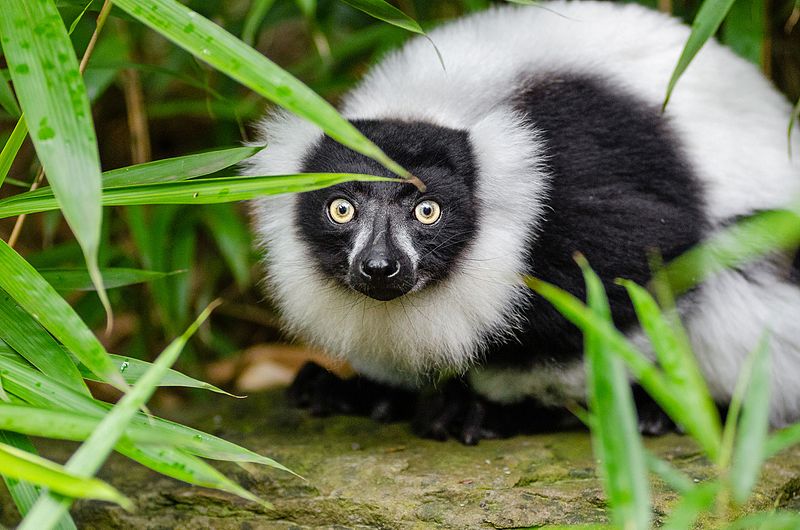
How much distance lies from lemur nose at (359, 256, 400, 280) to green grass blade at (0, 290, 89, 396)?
813mm

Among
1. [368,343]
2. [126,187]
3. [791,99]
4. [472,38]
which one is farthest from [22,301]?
[791,99]

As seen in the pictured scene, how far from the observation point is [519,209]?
2930mm

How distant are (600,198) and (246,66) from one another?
1.36 metres

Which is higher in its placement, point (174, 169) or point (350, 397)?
point (174, 169)

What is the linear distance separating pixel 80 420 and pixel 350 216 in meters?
1.23

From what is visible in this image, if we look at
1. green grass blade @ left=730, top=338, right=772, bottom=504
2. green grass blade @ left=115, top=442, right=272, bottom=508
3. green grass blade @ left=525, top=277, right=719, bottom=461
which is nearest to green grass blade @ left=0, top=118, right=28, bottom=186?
green grass blade @ left=115, top=442, right=272, bottom=508

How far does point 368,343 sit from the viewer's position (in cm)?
314

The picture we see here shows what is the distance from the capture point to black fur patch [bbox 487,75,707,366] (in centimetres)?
299

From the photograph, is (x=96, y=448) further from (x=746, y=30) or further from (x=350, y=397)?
(x=746, y=30)

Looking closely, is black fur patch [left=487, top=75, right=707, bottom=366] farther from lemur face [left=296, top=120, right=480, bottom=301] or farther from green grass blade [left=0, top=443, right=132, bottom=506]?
green grass blade [left=0, top=443, right=132, bottom=506]

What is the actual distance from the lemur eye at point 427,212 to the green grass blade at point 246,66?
780 mm

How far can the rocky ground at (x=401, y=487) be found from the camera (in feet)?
8.71

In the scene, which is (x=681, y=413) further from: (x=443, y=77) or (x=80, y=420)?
(x=443, y=77)

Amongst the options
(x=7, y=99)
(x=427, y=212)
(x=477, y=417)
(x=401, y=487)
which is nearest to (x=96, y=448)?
(x=401, y=487)
